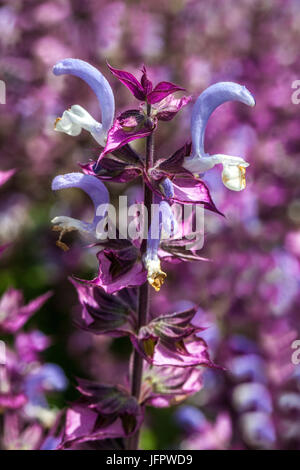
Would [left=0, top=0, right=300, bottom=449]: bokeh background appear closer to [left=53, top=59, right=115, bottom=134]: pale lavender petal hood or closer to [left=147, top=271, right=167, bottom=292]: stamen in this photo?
[left=147, top=271, right=167, bottom=292]: stamen

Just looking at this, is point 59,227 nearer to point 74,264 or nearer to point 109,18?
point 74,264

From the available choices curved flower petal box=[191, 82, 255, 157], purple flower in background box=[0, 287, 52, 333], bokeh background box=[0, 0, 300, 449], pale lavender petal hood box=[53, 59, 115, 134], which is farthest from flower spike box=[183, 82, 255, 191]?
bokeh background box=[0, 0, 300, 449]

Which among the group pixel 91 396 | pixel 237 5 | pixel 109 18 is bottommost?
pixel 91 396

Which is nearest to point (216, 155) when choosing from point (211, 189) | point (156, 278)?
point (156, 278)

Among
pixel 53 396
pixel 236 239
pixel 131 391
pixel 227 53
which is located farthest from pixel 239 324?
pixel 227 53

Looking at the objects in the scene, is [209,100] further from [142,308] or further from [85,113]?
[142,308]

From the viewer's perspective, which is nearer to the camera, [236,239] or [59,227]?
[59,227]

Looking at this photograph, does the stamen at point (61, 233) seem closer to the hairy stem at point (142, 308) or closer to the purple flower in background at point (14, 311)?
the hairy stem at point (142, 308)
